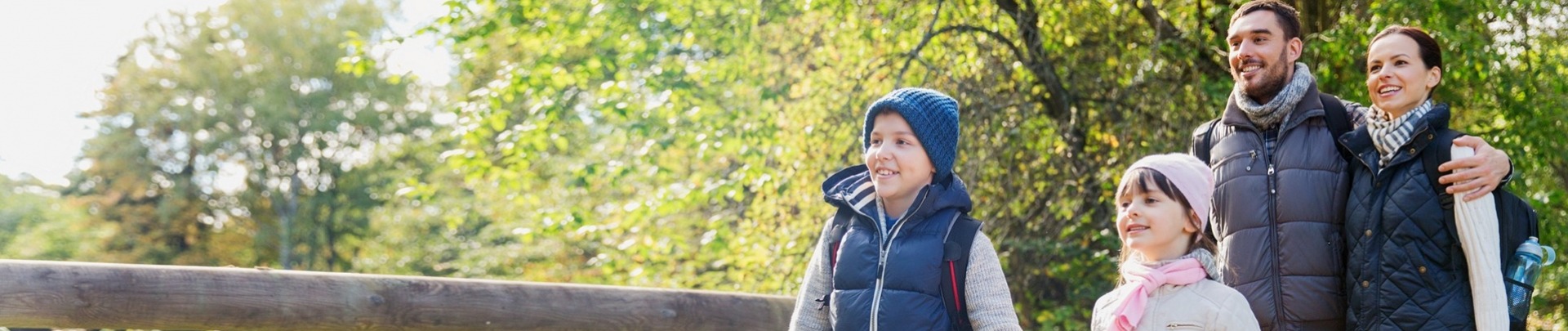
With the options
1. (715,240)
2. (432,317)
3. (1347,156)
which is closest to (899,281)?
(1347,156)

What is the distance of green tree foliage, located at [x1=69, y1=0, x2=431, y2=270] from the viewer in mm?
28719

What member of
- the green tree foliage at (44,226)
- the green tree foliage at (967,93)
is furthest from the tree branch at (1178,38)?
the green tree foliage at (44,226)

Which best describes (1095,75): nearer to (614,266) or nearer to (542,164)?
(614,266)

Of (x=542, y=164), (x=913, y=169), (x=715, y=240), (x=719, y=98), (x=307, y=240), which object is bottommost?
(x=307, y=240)

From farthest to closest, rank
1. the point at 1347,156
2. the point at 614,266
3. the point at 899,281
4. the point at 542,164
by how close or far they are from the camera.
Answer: the point at 542,164, the point at 614,266, the point at 1347,156, the point at 899,281

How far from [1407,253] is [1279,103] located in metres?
0.40

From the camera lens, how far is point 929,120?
8.75ft

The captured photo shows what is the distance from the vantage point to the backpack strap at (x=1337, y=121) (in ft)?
9.26

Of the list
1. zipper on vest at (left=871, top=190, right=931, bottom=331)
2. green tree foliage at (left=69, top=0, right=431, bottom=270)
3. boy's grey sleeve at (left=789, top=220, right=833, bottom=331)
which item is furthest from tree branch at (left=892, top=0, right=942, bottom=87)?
green tree foliage at (left=69, top=0, right=431, bottom=270)

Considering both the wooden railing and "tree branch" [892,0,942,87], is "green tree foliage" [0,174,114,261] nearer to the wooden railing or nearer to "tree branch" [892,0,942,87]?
"tree branch" [892,0,942,87]

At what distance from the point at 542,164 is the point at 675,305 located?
8131 mm

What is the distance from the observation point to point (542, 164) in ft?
39.5

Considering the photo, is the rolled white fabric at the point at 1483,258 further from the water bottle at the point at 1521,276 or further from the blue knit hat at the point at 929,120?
the blue knit hat at the point at 929,120

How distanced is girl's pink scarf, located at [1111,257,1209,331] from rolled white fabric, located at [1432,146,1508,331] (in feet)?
1.89
